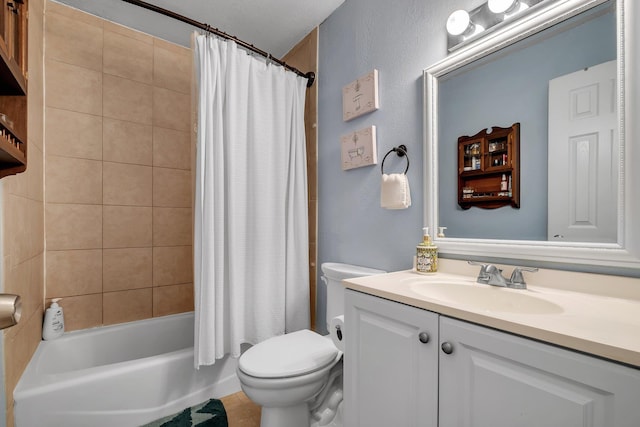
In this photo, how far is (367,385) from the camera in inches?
36.9

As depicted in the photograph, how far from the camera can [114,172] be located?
6.32 ft

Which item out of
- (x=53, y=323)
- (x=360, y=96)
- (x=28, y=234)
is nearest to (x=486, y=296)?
(x=360, y=96)

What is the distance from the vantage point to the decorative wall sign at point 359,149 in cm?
155

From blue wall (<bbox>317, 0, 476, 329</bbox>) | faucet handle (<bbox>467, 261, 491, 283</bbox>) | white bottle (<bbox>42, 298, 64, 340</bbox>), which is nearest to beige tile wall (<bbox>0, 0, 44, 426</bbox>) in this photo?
white bottle (<bbox>42, 298, 64, 340</bbox>)

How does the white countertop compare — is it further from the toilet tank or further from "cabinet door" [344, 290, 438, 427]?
the toilet tank

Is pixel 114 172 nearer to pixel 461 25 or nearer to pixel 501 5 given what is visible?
pixel 461 25

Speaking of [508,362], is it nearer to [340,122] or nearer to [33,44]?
[340,122]

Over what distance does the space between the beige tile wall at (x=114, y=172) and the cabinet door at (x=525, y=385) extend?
2018 millimetres

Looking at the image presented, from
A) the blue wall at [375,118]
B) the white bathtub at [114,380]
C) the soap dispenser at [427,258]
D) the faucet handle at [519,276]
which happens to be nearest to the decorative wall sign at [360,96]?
the blue wall at [375,118]

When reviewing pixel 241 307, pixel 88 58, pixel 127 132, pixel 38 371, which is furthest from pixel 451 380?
pixel 88 58

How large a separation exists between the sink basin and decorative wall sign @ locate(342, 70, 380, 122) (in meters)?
0.98

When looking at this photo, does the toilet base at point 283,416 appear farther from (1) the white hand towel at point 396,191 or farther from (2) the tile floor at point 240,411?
(1) the white hand towel at point 396,191

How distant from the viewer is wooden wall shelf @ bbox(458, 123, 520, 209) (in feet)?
3.44

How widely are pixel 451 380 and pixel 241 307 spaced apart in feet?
3.92
